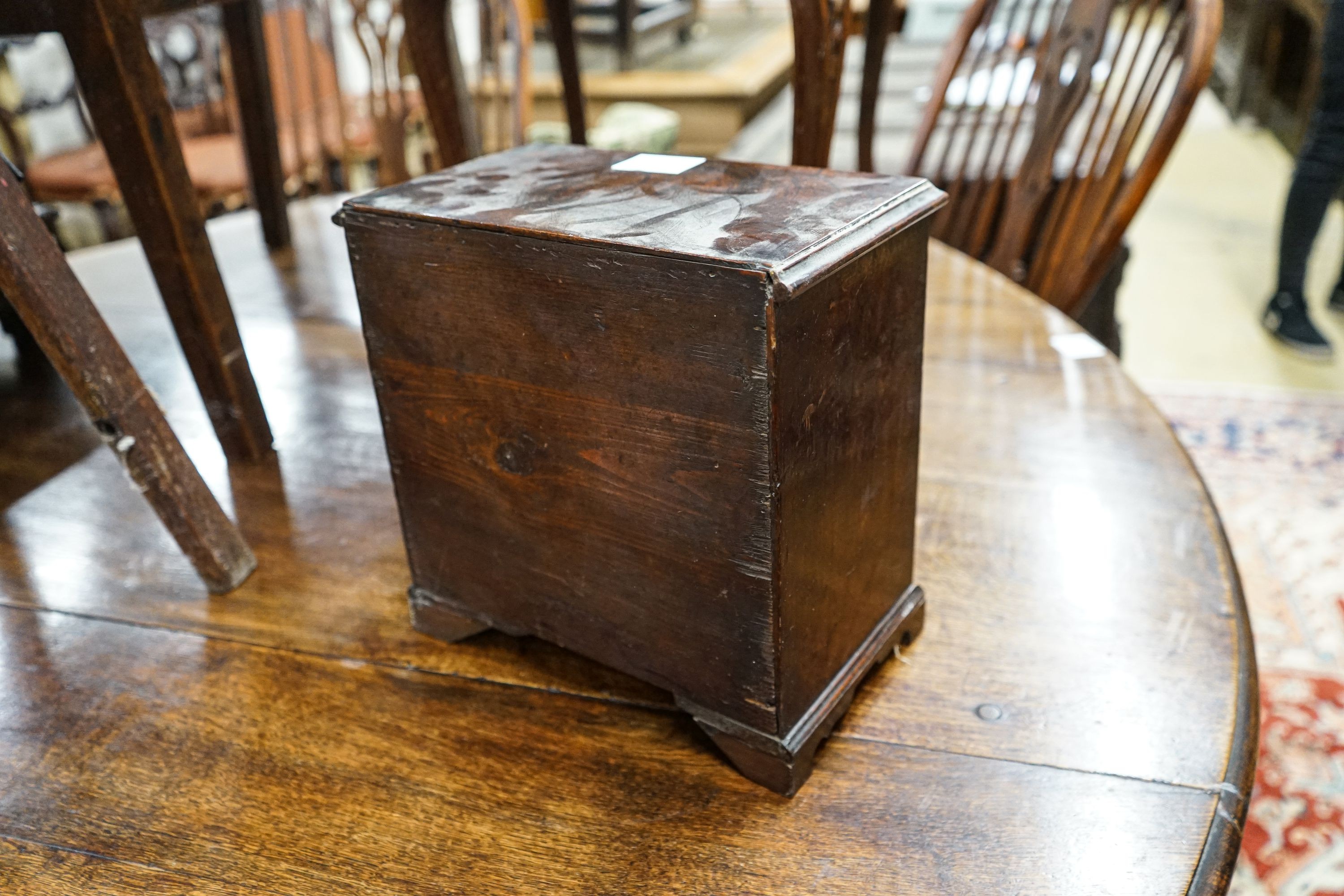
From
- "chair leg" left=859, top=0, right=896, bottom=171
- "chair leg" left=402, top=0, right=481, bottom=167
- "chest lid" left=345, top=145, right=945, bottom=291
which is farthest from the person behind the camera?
"chair leg" left=859, top=0, right=896, bottom=171

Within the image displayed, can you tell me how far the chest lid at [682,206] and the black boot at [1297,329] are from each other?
236 cm

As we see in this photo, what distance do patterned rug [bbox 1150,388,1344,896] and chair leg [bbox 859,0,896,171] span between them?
0.75 m

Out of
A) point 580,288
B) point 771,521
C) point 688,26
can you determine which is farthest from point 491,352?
point 688,26

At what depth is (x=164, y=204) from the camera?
0.99m

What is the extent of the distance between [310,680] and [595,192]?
435 millimetres

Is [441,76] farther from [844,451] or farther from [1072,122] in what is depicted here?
[844,451]

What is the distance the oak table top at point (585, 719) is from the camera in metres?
0.62

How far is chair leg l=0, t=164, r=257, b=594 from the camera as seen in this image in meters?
0.75

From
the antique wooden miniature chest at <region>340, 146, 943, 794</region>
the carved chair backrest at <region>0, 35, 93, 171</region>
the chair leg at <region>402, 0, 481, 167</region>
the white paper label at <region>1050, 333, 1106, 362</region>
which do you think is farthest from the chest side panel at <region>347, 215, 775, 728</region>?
the carved chair backrest at <region>0, 35, 93, 171</region>

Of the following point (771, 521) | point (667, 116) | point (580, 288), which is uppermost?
point (580, 288)

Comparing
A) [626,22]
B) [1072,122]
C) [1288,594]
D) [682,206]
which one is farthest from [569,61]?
[626,22]

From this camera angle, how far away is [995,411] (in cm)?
111

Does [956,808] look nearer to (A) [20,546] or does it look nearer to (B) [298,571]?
(B) [298,571]

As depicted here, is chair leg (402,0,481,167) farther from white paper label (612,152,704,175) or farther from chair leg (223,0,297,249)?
white paper label (612,152,704,175)
